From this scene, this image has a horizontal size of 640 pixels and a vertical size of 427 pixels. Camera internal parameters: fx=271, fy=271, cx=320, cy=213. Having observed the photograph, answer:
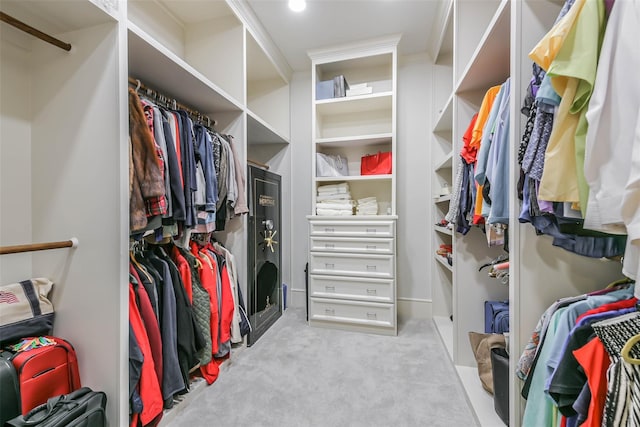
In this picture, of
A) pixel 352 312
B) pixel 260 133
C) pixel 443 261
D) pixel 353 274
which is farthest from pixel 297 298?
pixel 260 133

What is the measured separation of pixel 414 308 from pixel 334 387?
140 cm

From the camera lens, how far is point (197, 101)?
1.83 metres

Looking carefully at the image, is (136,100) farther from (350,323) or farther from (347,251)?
(350,323)

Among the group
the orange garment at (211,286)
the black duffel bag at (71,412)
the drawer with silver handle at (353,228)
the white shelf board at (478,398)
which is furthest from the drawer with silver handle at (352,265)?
the black duffel bag at (71,412)

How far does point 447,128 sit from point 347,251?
148 centimetres

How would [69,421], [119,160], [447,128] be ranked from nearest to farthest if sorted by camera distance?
[69,421]
[119,160]
[447,128]

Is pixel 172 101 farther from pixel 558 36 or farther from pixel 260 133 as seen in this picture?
pixel 558 36

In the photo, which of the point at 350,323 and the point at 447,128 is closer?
the point at 350,323

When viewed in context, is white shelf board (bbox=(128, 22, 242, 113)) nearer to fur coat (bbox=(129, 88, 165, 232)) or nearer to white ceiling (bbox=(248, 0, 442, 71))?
fur coat (bbox=(129, 88, 165, 232))

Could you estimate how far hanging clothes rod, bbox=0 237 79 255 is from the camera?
87 centimetres

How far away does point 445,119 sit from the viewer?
227 centimetres

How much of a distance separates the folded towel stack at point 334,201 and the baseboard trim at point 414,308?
1086 mm

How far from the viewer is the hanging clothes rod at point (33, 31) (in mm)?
926

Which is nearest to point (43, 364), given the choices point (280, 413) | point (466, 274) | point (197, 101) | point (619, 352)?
point (280, 413)
